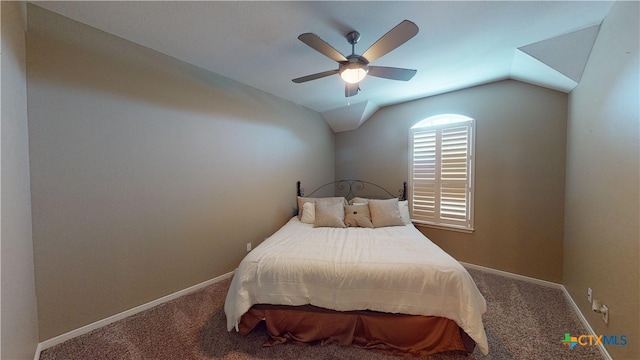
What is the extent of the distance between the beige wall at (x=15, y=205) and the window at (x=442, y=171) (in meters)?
4.04

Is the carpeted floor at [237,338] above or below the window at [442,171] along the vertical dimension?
below

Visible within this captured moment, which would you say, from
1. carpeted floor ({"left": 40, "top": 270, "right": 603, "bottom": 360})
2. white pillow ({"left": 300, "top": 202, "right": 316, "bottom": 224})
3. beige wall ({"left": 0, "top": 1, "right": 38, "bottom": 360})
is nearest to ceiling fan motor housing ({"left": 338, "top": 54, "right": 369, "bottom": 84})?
white pillow ({"left": 300, "top": 202, "right": 316, "bottom": 224})

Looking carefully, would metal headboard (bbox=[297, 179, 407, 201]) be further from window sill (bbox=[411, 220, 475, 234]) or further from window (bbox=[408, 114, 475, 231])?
window sill (bbox=[411, 220, 475, 234])

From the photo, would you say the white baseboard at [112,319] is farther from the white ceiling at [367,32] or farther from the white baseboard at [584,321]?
A: the white baseboard at [584,321]

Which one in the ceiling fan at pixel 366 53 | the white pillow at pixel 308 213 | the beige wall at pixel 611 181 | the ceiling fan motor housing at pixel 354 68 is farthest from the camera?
the white pillow at pixel 308 213

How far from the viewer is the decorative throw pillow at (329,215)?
2978mm

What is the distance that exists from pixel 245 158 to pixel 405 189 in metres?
2.60

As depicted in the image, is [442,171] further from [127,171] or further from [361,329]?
[127,171]

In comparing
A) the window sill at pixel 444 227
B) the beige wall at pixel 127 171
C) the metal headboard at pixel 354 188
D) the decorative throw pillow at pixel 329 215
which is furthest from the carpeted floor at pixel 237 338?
the metal headboard at pixel 354 188

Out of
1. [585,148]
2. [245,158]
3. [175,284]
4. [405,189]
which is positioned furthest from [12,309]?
[585,148]

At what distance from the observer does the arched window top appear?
10.4ft

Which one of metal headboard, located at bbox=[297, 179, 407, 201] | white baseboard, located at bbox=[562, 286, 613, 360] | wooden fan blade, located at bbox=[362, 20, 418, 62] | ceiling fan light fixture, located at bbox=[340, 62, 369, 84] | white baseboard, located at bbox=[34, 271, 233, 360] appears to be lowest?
white baseboard, located at bbox=[34, 271, 233, 360]

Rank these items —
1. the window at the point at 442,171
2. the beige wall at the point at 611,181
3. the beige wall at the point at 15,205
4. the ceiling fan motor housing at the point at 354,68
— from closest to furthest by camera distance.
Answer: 1. the beige wall at the point at 15,205
2. the beige wall at the point at 611,181
3. the ceiling fan motor housing at the point at 354,68
4. the window at the point at 442,171

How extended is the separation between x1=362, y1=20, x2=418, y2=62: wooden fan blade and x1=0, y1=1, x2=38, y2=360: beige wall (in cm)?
223
